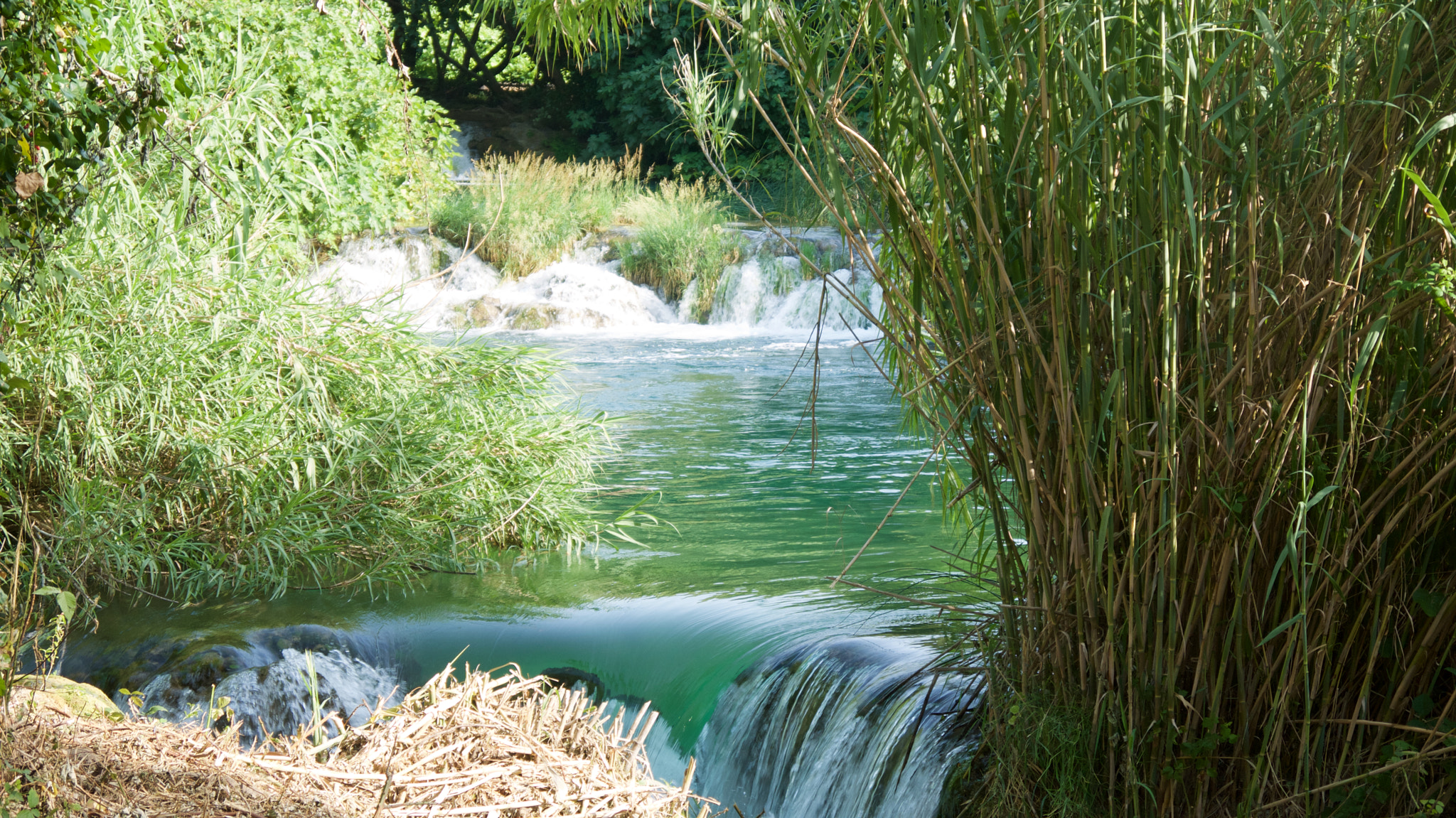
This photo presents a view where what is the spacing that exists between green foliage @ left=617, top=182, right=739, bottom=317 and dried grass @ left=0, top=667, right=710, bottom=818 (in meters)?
11.7

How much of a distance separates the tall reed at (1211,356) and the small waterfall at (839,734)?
0.55 meters

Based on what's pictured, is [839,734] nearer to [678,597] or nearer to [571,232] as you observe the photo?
[678,597]

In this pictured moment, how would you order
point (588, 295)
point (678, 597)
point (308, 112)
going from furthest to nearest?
point (588, 295) → point (308, 112) → point (678, 597)

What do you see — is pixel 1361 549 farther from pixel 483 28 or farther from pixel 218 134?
pixel 483 28

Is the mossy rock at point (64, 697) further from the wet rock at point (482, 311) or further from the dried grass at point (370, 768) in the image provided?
the wet rock at point (482, 311)

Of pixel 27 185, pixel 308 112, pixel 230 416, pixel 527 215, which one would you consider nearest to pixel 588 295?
pixel 527 215

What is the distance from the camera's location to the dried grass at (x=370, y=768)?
210 cm

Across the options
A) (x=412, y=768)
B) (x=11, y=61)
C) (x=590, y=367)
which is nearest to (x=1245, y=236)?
(x=412, y=768)

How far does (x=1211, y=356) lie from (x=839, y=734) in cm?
156

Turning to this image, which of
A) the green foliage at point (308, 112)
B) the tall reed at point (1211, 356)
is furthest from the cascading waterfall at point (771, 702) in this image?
the green foliage at point (308, 112)

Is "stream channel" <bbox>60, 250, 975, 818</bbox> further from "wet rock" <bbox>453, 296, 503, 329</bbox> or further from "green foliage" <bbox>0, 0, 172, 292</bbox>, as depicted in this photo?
"wet rock" <bbox>453, 296, 503, 329</bbox>

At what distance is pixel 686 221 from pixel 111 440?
414 inches

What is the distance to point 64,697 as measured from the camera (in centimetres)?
304

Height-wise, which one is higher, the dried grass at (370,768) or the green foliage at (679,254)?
the green foliage at (679,254)
